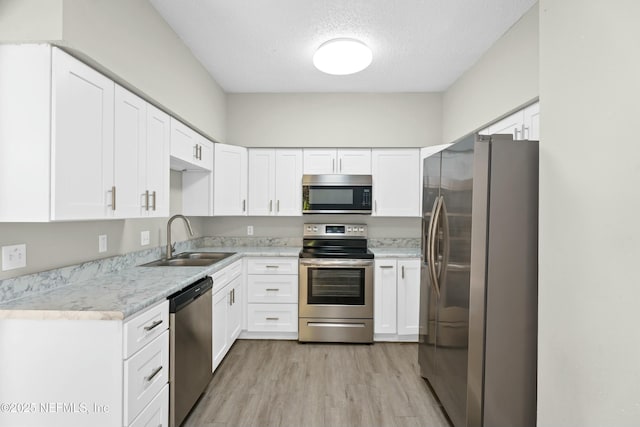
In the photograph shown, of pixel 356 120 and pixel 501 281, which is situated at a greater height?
pixel 356 120

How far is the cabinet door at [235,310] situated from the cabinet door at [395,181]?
173 cm

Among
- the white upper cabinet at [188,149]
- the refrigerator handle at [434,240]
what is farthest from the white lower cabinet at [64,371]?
the refrigerator handle at [434,240]

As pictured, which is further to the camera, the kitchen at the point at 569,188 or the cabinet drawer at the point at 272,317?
the cabinet drawer at the point at 272,317

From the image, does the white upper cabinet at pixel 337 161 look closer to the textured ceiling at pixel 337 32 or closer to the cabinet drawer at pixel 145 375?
the textured ceiling at pixel 337 32

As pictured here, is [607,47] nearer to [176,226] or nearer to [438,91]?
[438,91]

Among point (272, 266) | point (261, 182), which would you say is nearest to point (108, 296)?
point (272, 266)

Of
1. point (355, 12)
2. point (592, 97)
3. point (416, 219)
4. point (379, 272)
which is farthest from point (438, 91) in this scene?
point (592, 97)

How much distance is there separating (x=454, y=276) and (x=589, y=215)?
0.84 m

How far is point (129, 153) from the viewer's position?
1.86m

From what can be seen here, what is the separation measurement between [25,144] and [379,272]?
9.56 ft

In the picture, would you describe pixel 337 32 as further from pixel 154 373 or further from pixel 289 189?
pixel 154 373

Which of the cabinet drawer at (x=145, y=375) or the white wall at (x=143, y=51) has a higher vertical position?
the white wall at (x=143, y=51)

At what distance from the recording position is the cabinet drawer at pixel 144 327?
4.47 feet

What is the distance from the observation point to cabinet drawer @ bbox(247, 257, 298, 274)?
11.0 ft
